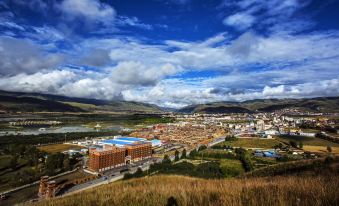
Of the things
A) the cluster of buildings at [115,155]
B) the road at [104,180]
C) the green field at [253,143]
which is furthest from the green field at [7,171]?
the green field at [253,143]

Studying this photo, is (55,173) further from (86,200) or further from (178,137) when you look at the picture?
(178,137)

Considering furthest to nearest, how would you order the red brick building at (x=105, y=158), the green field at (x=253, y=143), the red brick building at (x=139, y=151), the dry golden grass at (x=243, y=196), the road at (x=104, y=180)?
the green field at (x=253, y=143)
the red brick building at (x=139, y=151)
the red brick building at (x=105, y=158)
the road at (x=104, y=180)
the dry golden grass at (x=243, y=196)

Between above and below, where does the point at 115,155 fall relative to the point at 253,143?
above

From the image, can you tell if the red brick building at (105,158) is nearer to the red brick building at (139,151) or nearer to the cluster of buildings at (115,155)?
the cluster of buildings at (115,155)

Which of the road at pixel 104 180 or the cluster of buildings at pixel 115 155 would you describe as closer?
the road at pixel 104 180

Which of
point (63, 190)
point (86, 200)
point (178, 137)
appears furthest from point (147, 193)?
point (178, 137)

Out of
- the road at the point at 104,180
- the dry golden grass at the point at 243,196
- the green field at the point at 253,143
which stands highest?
the dry golden grass at the point at 243,196

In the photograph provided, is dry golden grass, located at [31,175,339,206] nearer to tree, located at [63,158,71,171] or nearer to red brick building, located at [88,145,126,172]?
red brick building, located at [88,145,126,172]

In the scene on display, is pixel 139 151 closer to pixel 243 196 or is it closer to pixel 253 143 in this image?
pixel 253 143

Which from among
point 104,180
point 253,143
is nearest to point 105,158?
point 104,180
